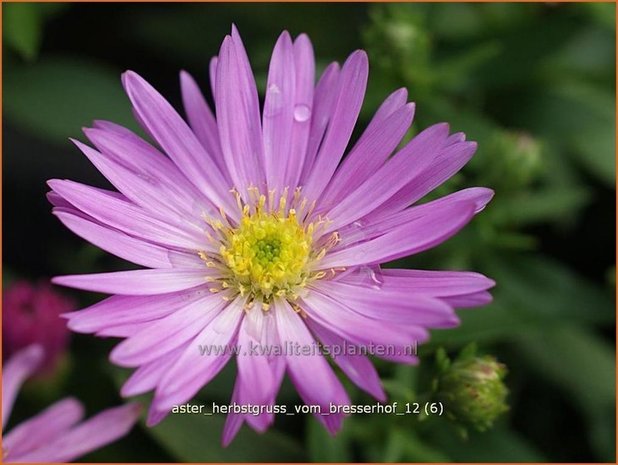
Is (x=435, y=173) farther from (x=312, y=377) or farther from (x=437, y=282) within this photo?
(x=312, y=377)

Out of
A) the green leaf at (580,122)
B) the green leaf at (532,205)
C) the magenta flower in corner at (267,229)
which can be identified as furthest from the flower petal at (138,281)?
the green leaf at (580,122)

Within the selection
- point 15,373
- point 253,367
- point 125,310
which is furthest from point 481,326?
point 15,373

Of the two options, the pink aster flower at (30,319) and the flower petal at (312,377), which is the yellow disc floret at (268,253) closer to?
the flower petal at (312,377)

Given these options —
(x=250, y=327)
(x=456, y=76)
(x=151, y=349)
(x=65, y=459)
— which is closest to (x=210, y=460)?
(x=65, y=459)

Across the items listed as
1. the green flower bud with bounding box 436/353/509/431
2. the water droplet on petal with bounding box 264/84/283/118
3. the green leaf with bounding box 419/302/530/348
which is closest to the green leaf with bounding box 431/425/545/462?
the green leaf with bounding box 419/302/530/348

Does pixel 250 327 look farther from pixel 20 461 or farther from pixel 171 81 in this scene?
pixel 171 81
